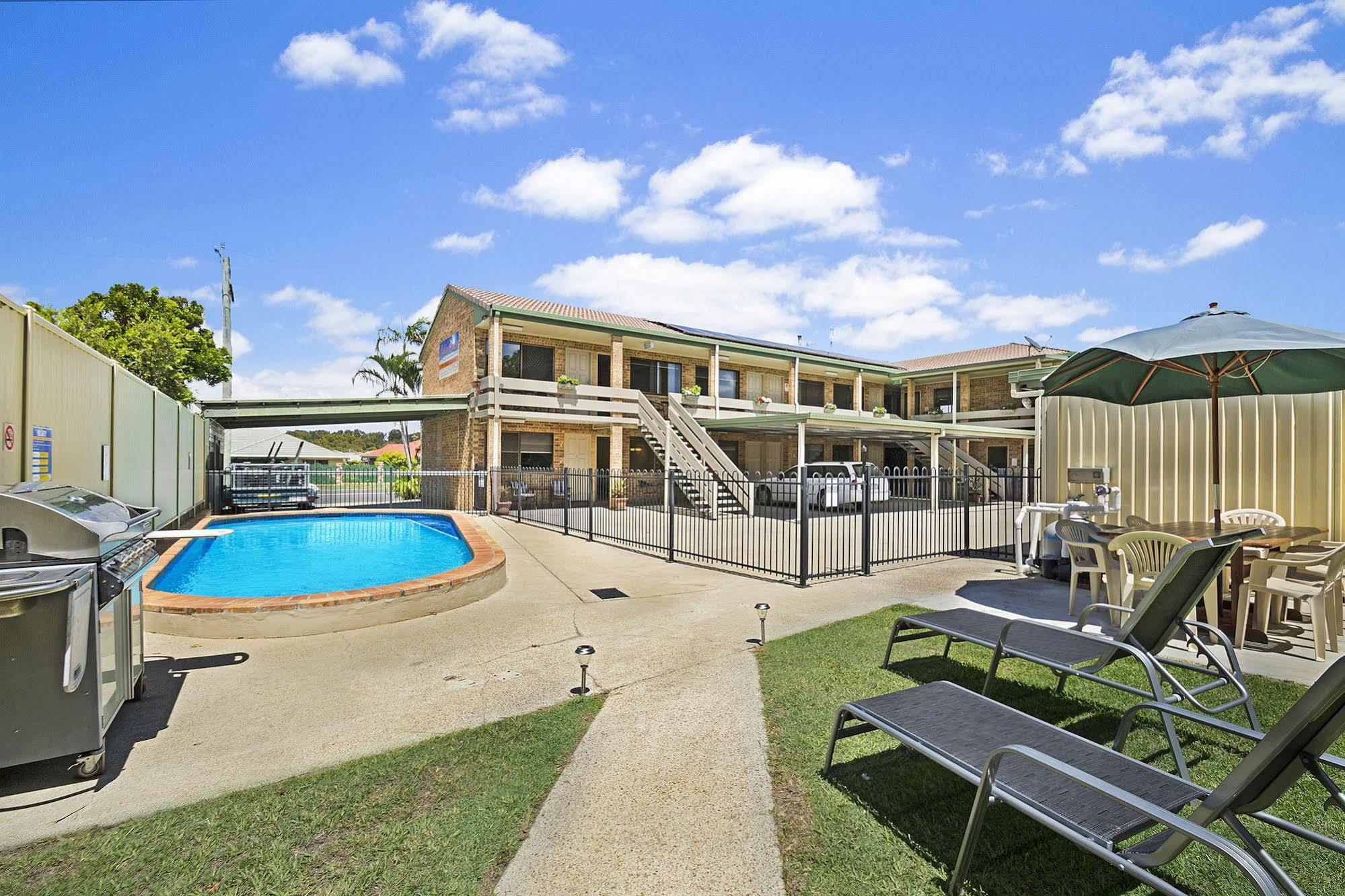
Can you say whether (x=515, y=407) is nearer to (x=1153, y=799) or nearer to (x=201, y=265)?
(x=201, y=265)

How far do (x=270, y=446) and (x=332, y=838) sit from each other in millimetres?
29313

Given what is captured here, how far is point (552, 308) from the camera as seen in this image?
22.4 meters

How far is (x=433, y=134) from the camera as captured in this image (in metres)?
11.0

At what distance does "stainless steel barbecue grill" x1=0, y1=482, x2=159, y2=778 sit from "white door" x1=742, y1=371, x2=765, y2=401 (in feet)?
80.6

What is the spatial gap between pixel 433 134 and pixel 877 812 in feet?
40.6

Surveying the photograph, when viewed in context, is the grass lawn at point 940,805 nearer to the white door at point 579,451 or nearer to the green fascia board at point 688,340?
the green fascia board at point 688,340

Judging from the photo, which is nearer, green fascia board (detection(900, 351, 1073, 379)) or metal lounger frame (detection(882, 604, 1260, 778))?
metal lounger frame (detection(882, 604, 1260, 778))

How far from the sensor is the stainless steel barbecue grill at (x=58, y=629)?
2777mm

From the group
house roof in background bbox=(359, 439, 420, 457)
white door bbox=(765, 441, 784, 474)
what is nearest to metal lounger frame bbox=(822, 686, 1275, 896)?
white door bbox=(765, 441, 784, 474)

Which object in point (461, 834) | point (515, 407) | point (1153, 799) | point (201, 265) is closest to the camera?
point (1153, 799)

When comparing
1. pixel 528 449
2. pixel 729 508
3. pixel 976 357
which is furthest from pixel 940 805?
pixel 976 357

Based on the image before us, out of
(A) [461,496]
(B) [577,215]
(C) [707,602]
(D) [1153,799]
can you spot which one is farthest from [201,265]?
(D) [1153,799]

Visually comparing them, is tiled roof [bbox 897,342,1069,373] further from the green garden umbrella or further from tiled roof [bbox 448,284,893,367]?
the green garden umbrella

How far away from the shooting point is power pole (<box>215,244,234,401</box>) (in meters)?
A: 24.1
